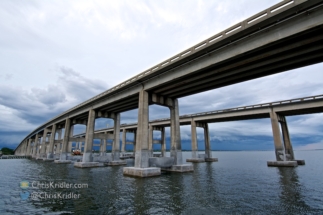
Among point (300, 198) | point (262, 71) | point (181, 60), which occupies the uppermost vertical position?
point (181, 60)

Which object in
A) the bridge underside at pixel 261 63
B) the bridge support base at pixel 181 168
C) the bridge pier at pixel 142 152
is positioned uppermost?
the bridge underside at pixel 261 63

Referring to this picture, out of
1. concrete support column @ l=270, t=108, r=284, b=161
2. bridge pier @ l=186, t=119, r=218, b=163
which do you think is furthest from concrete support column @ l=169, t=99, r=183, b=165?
bridge pier @ l=186, t=119, r=218, b=163

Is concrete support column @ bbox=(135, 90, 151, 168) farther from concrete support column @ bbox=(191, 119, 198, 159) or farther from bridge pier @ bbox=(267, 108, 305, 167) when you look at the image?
concrete support column @ bbox=(191, 119, 198, 159)

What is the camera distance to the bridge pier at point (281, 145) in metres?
37.8

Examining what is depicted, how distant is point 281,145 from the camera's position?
39469mm

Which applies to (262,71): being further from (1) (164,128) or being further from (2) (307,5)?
(1) (164,128)

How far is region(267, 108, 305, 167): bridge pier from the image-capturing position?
37775 millimetres

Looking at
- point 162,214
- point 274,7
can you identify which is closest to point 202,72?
point 274,7

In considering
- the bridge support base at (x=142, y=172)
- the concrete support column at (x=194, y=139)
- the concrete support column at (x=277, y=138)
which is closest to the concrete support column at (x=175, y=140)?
the bridge support base at (x=142, y=172)

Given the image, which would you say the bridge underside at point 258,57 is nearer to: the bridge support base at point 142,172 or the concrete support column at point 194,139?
the bridge support base at point 142,172

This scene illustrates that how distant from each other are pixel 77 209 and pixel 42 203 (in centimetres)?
330

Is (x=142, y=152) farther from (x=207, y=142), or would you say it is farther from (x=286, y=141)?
(x=207, y=142)

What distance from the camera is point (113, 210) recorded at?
10.3m

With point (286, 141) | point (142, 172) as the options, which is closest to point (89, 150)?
point (142, 172)
